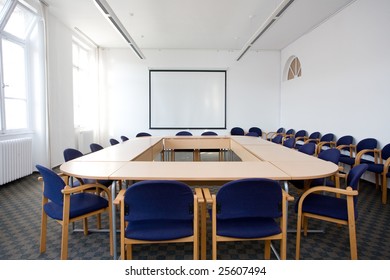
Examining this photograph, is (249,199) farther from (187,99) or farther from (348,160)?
(187,99)

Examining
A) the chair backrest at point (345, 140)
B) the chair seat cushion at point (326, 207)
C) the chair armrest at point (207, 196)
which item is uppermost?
the chair backrest at point (345, 140)

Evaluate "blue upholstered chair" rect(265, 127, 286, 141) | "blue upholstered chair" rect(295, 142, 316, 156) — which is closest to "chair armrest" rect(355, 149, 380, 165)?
"blue upholstered chair" rect(295, 142, 316, 156)

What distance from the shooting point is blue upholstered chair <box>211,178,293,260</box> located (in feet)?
5.22

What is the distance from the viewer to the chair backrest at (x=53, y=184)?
1.90 metres

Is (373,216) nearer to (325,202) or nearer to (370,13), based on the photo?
(325,202)

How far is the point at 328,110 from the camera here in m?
5.75

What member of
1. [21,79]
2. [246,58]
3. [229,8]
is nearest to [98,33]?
[21,79]

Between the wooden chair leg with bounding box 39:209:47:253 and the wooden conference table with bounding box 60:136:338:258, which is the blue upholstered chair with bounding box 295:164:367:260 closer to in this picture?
the wooden conference table with bounding box 60:136:338:258

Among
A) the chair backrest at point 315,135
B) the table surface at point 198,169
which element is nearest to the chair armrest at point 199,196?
the table surface at point 198,169

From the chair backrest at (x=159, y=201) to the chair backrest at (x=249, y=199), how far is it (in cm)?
22

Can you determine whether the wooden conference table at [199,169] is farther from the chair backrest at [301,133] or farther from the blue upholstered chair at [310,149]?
the chair backrest at [301,133]

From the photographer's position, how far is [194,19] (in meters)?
5.69

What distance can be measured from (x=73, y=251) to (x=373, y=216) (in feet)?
10.9

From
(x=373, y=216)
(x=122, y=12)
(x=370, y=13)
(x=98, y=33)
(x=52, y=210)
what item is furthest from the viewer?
(x=98, y=33)
